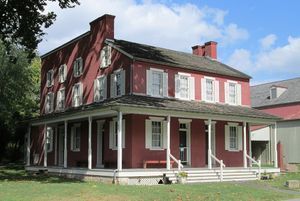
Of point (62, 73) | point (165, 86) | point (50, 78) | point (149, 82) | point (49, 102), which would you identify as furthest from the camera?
point (50, 78)

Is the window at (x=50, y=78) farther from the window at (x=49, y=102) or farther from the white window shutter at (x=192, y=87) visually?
the white window shutter at (x=192, y=87)

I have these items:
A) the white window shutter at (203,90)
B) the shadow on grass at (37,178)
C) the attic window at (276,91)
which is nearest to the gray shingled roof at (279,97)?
the attic window at (276,91)

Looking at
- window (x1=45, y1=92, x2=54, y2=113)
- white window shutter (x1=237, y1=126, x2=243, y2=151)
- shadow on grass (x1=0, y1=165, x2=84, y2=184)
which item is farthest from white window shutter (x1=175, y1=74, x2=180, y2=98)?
window (x1=45, y1=92, x2=54, y2=113)

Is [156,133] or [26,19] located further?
[156,133]

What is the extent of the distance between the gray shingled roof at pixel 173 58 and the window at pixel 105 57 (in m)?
0.60

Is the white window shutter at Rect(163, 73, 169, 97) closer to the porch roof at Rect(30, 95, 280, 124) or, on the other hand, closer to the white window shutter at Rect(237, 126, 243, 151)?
the porch roof at Rect(30, 95, 280, 124)

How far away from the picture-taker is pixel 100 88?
3030 cm

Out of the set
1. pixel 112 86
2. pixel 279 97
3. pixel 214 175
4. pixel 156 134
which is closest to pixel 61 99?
pixel 112 86

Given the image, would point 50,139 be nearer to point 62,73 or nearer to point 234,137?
point 62,73

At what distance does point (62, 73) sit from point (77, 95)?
11.4ft

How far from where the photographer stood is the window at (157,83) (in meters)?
27.7

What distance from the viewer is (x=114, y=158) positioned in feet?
88.9

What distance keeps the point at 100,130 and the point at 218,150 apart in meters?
7.79

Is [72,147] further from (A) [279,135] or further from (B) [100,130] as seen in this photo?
(A) [279,135]
